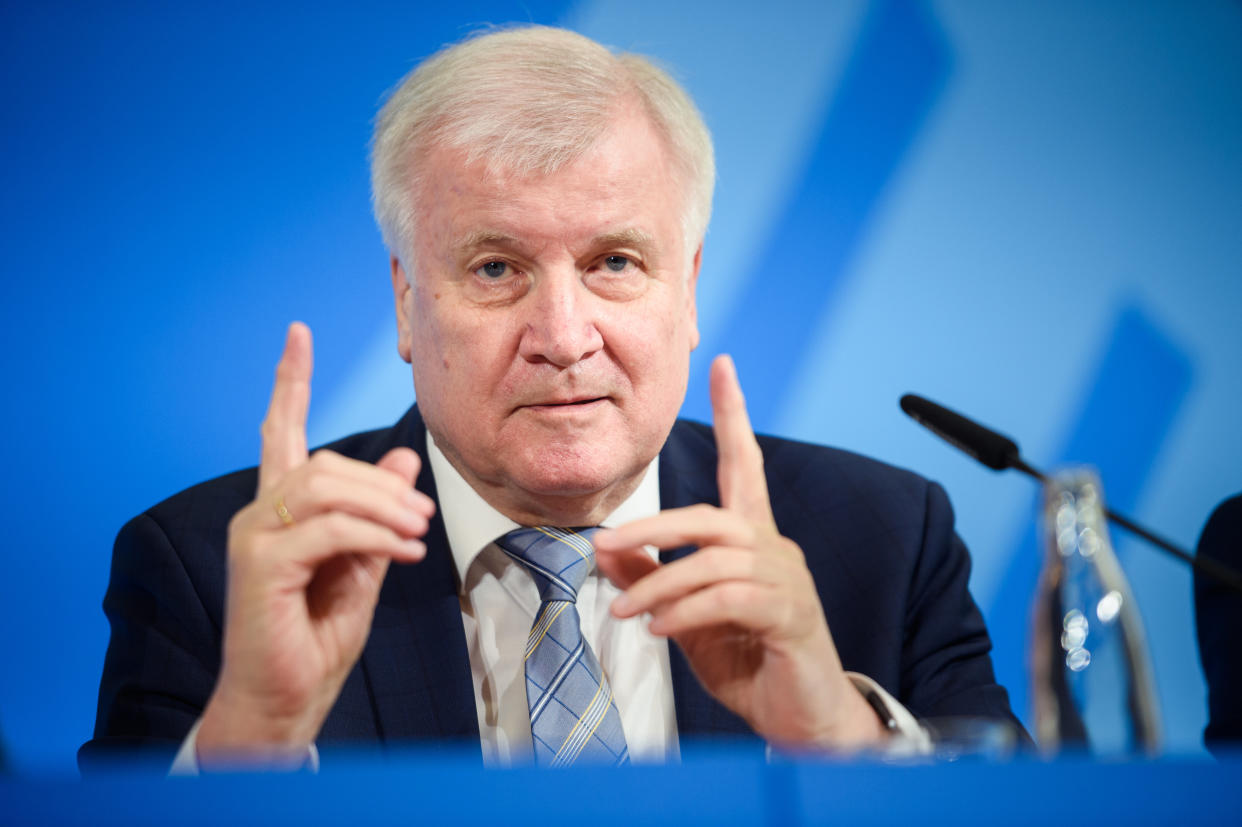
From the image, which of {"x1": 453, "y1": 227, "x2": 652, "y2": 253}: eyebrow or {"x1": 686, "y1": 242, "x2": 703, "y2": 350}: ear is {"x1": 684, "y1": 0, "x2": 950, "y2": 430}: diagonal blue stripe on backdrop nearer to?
{"x1": 686, "y1": 242, "x2": 703, "y2": 350}: ear

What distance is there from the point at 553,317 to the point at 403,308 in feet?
1.11

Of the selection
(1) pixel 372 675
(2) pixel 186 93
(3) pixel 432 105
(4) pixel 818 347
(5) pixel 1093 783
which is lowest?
(5) pixel 1093 783

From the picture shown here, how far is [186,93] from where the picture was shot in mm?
2066

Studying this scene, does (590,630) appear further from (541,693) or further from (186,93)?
(186,93)

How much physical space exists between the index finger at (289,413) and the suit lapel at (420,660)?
39 centimetres

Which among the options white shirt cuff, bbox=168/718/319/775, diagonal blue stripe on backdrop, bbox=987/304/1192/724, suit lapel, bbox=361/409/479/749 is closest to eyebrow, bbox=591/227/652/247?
suit lapel, bbox=361/409/479/749

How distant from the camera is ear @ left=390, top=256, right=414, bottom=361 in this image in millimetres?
1681

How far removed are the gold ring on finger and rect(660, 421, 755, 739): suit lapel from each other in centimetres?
59

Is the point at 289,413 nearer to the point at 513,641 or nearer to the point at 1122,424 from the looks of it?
the point at 513,641

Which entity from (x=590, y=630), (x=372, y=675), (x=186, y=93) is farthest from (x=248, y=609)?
(x=186, y=93)

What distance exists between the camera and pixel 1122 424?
2.29 metres

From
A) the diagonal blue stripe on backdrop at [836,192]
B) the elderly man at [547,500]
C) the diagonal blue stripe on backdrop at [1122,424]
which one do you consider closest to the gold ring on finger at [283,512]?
the elderly man at [547,500]

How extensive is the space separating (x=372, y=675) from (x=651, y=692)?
0.39m

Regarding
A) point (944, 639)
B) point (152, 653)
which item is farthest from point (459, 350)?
point (944, 639)
